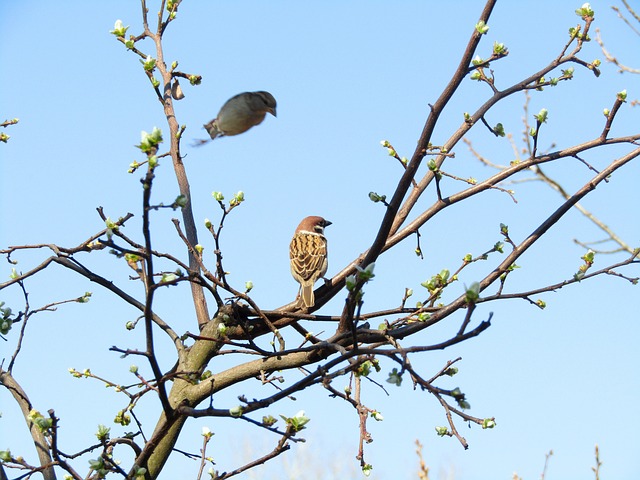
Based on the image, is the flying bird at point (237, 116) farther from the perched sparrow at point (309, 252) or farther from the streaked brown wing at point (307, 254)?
the streaked brown wing at point (307, 254)

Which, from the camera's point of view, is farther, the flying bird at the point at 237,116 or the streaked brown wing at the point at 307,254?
the streaked brown wing at the point at 307,254

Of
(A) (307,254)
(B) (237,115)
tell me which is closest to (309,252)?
(A) (307,254)

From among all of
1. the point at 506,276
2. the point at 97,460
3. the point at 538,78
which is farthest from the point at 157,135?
the point at 538,78

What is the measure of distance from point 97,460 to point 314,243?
3.88 m

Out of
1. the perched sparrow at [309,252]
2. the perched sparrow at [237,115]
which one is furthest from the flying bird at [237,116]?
the perched sparrow at [309,252]

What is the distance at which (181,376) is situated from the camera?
3.78 meters

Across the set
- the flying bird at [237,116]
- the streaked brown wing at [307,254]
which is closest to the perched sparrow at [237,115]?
the flying bird at [237,116]

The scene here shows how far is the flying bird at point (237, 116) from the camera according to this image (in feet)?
16.8

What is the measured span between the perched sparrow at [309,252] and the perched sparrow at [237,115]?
117 cm

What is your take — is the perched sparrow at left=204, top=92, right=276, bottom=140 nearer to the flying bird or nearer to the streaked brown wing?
the flying bird

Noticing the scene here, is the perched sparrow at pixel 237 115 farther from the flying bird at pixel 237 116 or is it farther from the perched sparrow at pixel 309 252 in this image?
the perched sparrow at pixel 309 252

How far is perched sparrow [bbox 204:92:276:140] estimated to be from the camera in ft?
16.8

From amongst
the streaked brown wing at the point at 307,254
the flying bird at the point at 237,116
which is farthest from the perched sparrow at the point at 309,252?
the flying bird at the point at 237,116

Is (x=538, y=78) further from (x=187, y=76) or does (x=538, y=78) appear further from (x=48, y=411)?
(x=48, y=411)
